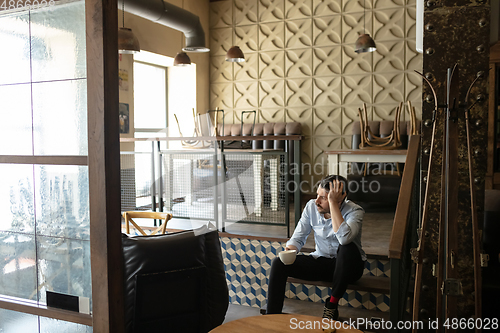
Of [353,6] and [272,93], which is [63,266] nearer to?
[272,93]

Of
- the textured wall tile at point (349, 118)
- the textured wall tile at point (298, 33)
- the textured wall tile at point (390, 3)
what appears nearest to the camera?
the textured wall tile at point (390, 3)

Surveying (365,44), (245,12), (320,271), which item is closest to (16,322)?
(320,271)

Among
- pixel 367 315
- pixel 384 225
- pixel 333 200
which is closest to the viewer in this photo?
pixel 333 200

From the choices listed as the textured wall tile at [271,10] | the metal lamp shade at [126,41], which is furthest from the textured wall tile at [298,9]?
the metal lamp shade at [126,41]

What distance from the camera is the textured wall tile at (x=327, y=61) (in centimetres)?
714

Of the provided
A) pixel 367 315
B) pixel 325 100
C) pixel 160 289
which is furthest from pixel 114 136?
pixel 325 100

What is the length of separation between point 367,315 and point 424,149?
76.6 inches

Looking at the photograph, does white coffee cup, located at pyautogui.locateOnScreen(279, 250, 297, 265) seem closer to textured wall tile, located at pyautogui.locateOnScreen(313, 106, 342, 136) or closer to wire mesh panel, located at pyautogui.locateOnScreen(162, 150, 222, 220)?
wire mesh panel, located at pyautogui.locateOnScreen(162, 150, 222, 220)

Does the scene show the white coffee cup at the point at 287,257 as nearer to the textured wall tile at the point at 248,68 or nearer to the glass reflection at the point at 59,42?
the glass reflection at the point at 59,42

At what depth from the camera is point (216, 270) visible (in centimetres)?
244

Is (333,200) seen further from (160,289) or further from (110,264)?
(110,264)

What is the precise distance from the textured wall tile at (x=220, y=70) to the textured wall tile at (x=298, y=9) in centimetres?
144

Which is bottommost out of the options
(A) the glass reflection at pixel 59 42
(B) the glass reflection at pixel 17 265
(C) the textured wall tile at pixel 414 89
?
(B) the glass reflection at pixel 17 265

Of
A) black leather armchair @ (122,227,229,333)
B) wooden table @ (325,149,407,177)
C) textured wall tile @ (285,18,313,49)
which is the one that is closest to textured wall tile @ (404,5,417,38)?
textured wall tile @ (285,18,313,49)
